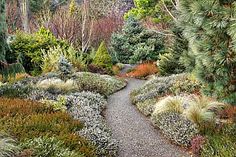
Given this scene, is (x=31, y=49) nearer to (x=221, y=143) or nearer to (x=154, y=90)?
(x=154, y=90)

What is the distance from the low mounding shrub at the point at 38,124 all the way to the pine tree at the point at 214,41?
2.50 meters

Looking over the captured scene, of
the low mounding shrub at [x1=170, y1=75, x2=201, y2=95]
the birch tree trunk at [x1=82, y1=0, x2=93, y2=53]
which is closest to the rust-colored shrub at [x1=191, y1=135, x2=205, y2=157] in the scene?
the low mounding shrub at [x1=170, y1=75, x2=201, y2=95]

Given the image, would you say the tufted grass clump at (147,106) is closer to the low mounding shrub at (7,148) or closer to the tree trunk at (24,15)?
the low mounding shrub at (7,148)

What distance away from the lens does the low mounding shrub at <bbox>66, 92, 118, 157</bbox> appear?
255 inches

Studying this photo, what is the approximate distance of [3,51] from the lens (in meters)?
8.88

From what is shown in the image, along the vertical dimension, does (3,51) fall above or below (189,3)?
below

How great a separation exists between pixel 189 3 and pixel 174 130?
10.5 ft

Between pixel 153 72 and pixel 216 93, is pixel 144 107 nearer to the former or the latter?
pixel 216 93

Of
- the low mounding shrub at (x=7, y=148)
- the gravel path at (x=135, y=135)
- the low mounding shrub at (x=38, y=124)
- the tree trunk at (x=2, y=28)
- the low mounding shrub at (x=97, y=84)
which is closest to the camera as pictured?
the low mounding shrub at (x=7, y=148)

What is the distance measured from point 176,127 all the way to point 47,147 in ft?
10.2

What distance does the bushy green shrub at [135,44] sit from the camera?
880 inches

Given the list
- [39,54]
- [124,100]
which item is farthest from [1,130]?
[39,54]

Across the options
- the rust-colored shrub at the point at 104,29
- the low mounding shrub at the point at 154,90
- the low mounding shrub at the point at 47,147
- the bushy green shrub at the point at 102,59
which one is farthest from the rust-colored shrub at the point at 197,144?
the rust-colored shrub at the point at 104,29

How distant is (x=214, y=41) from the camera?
468 cm
